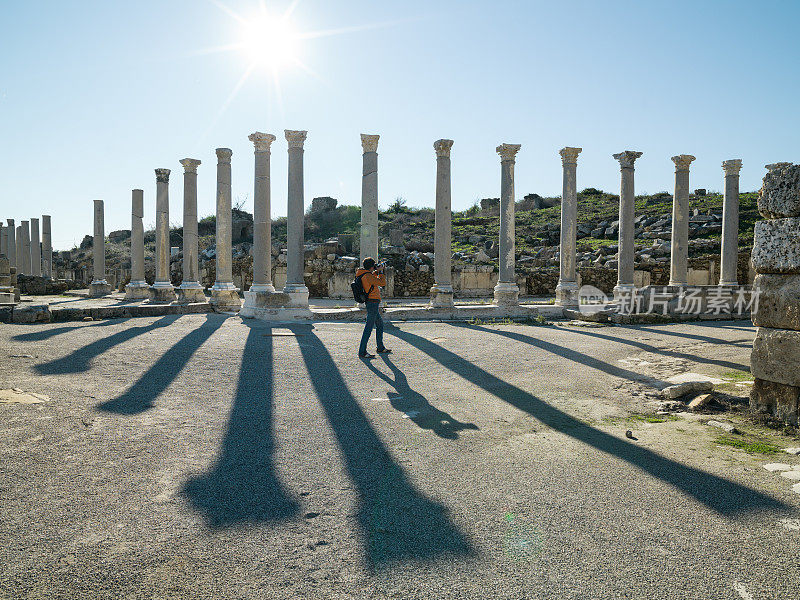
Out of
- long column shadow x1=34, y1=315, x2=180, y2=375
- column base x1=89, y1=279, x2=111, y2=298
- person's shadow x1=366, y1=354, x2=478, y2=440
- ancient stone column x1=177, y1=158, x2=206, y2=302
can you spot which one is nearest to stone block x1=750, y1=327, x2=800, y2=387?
person's shadow x1=366, y1=354, x2=478, y2=440

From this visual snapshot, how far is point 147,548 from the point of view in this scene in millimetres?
2936

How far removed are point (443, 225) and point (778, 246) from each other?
11.2m

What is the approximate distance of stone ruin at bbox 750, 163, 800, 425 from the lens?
5.39 meters

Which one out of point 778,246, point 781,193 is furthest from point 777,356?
point 781,193

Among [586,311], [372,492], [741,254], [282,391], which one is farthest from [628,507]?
[741,254]

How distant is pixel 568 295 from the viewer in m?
17.3

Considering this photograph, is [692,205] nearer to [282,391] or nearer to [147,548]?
[282,391]

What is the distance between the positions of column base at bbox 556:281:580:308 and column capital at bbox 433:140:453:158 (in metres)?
5.77

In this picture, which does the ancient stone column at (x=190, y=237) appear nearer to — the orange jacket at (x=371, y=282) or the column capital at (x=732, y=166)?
the orange jacket at (x=371, y=282)

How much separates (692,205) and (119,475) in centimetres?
4426

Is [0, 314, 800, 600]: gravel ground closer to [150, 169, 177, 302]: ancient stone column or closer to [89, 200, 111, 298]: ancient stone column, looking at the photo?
[150, 169, 177, 302]: ancient stone column

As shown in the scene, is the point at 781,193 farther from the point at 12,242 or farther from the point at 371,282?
the point at 12,242

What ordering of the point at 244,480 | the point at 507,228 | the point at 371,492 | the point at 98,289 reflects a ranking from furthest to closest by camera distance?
the point at 98,289 → the point at 507,228 → the point at 244,480 → the point at 371,492

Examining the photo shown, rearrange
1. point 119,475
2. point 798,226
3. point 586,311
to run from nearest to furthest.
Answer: point 119,475, point 798,226, point 586,311
